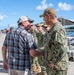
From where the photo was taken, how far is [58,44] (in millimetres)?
4023

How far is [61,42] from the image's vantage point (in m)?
4.00

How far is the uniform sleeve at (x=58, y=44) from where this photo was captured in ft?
13.1

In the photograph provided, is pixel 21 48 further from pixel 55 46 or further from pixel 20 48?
pixel 55 46

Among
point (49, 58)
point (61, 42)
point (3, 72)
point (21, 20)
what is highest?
point (21, 20)

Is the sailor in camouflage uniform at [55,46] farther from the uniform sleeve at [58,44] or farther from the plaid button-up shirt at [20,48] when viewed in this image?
the plaid button-up shirt at [20,48]

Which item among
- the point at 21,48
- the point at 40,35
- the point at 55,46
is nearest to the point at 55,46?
the point at 55,46

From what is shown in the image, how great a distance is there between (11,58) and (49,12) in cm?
98

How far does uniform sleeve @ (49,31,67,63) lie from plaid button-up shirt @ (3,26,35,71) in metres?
0.33

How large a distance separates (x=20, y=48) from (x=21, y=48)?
17mm

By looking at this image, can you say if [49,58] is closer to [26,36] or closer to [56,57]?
[56,57]

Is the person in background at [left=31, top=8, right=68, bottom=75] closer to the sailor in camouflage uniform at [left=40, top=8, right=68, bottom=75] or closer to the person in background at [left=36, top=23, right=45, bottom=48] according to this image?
the sailor in camouflage uniform at [left=40, top=8, right=68, bottom=75]

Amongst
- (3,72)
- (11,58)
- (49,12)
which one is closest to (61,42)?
(49,12)

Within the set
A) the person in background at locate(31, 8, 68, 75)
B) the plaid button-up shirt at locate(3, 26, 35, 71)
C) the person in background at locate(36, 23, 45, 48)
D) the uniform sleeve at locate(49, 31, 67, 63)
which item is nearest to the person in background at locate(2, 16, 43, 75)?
the plaid button-up shirt at locate(3, 26, 35, 71)

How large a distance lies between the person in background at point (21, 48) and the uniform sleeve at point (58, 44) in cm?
28
